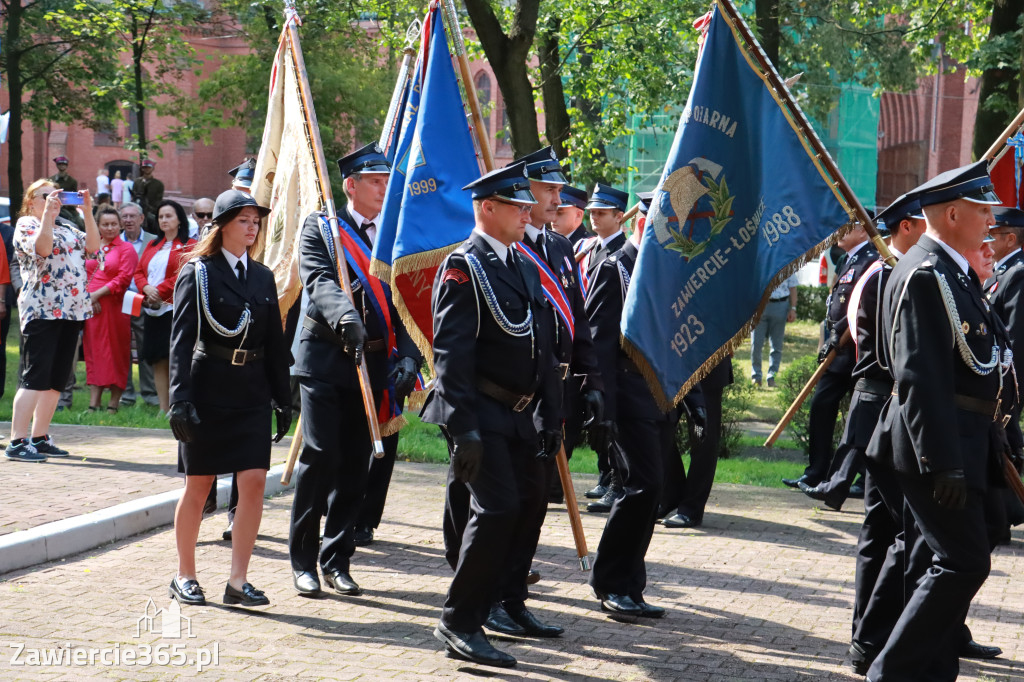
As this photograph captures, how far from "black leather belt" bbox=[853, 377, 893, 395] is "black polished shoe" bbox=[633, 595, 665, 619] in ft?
5.47

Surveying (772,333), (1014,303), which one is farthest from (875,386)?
(772,333)

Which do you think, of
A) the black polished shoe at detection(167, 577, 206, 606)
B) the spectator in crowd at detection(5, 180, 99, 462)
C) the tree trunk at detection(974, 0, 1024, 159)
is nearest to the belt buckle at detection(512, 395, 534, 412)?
the black polished shoe at detection(167, 577, 206, 606)

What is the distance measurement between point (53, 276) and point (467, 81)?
5109 millimetres

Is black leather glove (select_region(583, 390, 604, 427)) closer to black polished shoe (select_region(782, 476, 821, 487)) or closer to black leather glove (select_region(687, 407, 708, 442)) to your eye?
black leather glove (select_region(687, 407, 708, 442))

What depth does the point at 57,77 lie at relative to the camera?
30.1m

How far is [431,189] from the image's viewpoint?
6.95 meters

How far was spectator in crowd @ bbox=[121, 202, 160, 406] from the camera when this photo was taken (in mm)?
13144

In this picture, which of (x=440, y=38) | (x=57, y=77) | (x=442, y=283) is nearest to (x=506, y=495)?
(x=442, y=283)

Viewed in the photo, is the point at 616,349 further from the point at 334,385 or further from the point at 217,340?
the point at 217,340

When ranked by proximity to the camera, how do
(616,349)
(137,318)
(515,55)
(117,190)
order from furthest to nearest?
(117,190) → (515,55) → (137,318) → (616,349)

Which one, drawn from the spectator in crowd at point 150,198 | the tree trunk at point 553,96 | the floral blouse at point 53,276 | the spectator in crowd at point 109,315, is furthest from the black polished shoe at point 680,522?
the spectator in crowd at point 150,198

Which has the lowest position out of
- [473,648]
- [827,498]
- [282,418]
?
[473,648]

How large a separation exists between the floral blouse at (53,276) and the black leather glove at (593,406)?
19.1 feet

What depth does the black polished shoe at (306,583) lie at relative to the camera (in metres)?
6.58
